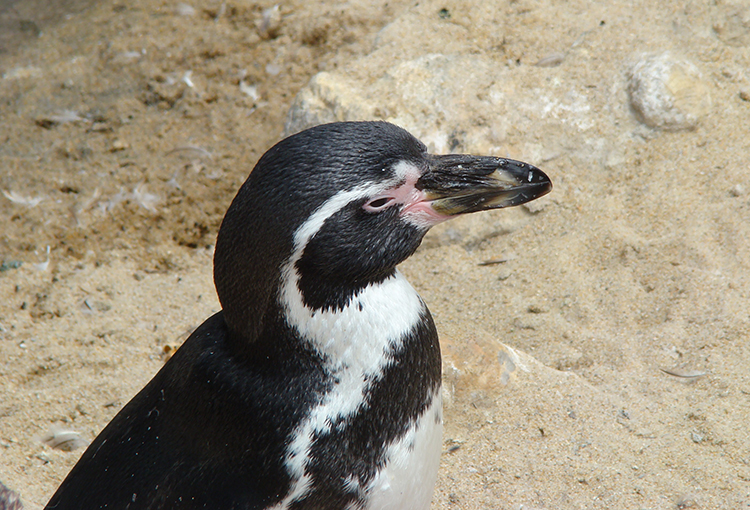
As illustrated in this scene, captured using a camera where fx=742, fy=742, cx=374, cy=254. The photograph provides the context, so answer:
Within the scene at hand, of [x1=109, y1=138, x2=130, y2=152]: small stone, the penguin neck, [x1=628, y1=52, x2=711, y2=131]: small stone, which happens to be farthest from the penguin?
[x1=109, y1=138, x2=130, y2=152]: small stone

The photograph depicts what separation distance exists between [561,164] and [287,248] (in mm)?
2512

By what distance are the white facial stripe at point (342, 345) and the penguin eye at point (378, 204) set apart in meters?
0.03

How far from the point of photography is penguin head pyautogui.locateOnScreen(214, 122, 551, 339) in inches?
68.9

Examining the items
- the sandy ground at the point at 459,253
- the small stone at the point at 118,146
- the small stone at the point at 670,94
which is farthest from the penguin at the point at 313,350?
the small stone at the point at 118,146

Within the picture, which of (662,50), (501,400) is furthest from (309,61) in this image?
(501,400)

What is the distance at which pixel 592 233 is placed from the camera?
143 inches

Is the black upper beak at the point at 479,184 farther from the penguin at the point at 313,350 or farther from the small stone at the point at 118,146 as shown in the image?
the small stone at the point at 118,146

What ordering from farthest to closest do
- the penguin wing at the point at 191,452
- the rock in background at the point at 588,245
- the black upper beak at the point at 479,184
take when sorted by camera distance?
the rock in background at the point at 588,245, the black upper beak at the point at 479,184, the penguin wing at the point at 191,452

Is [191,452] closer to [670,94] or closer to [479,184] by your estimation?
[479,184]

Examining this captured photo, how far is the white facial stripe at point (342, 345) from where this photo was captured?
6.03 ft

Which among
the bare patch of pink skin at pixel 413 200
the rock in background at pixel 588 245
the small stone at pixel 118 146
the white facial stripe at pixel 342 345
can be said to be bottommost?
the small stone at pixel 118 146

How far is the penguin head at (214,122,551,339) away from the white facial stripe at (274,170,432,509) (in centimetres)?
2

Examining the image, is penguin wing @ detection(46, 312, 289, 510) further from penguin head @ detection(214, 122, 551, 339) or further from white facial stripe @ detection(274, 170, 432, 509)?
penguin head @ detection(214, 122, 551, 339)

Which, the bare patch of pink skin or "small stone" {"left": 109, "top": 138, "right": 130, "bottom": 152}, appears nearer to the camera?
the bare patch of pink skin
